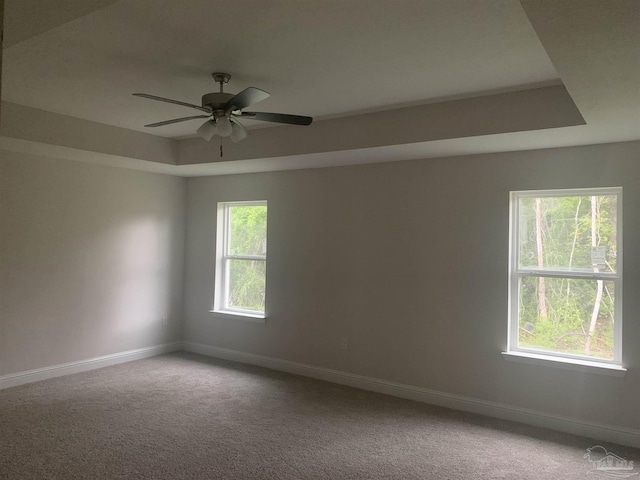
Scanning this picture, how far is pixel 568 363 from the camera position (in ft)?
12.4

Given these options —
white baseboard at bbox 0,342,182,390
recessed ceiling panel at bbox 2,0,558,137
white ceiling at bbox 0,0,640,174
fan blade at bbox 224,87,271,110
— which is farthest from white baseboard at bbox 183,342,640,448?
fan blade at bbox 224,87,271,110

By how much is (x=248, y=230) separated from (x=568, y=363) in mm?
3671

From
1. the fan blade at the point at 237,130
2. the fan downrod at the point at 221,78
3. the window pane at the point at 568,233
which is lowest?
the window pane at the point at 568,233

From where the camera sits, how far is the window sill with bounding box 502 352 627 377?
11.8ft

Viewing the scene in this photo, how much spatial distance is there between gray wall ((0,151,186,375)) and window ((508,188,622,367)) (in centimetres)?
406

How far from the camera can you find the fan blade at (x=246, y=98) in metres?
2.65

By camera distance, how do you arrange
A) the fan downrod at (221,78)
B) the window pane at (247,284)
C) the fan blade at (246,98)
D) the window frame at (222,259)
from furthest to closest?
1. the window frame at (222,259)
2. the window pane at (247,284)
3. the fan downrod at (221,78)
4. the fan blade at (246,98)

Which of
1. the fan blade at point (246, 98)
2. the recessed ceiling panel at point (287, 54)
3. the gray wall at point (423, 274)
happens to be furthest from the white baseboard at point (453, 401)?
the fan blade at point (246, 98)

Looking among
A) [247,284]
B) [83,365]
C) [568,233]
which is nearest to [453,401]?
[568,233]

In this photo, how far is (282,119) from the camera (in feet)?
10.2

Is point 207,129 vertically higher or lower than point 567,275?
higher

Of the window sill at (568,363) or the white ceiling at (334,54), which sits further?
the window sill at (568,363)

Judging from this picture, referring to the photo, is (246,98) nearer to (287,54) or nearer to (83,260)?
(287,54)

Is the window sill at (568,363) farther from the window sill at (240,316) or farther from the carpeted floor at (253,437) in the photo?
the window sill at (240,316)
